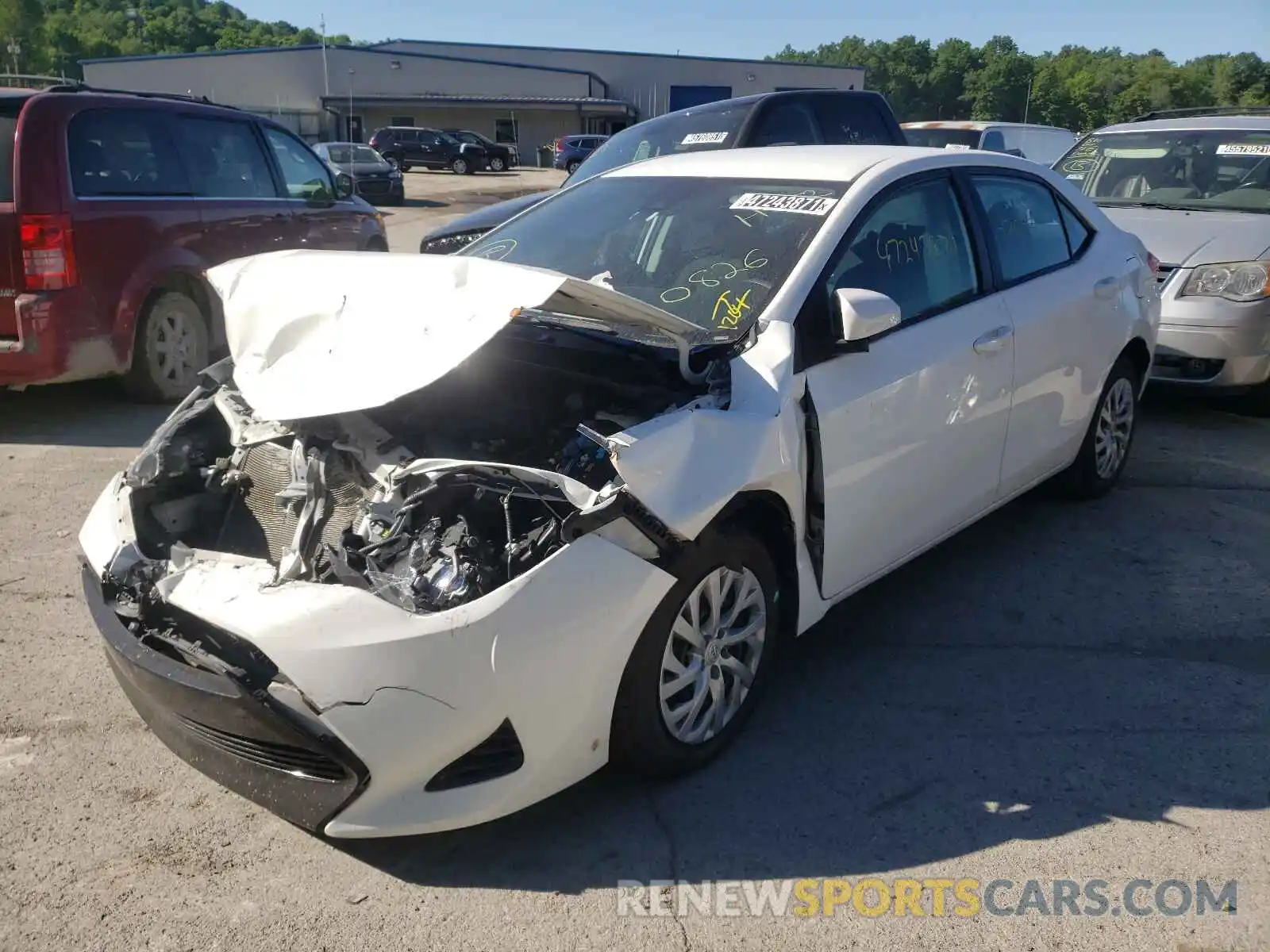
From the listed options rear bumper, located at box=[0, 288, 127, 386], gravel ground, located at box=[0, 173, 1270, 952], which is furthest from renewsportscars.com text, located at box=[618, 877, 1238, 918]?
rear bumper, located at box=[0, 288, 127, 386]

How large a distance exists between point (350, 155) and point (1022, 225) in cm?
2624

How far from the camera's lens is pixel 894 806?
3047 mm

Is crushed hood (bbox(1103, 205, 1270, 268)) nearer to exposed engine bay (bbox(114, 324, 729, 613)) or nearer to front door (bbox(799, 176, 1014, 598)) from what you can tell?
front door (bbox(799, 176, 1014, 598))

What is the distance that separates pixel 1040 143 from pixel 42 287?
62.1 ft

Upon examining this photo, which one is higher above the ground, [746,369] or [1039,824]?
[746,369]

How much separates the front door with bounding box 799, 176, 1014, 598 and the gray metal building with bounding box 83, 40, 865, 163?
46.6 meters

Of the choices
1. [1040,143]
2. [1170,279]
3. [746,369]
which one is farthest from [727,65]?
[746,369]

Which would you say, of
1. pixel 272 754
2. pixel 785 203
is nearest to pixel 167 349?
pixel 785 203

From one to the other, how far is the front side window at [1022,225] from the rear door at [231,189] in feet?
17.1

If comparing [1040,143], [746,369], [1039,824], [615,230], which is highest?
[1040,143]

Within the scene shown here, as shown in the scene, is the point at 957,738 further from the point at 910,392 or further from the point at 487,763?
the point at 487,763

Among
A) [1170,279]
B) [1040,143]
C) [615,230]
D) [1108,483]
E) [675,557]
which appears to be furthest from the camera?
[1040,143]

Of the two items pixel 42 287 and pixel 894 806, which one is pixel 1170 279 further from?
pixel 42 287

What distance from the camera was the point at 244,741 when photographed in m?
2.64
